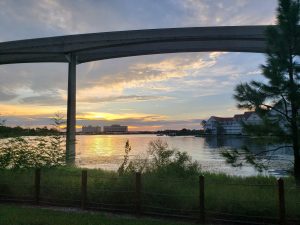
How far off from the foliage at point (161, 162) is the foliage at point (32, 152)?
250 cm

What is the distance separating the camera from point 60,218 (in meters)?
8.34

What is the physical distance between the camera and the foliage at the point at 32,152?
39.8ft

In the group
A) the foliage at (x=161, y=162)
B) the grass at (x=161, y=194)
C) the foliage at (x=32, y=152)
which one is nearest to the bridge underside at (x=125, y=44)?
the foliage at (x=161, y=162)

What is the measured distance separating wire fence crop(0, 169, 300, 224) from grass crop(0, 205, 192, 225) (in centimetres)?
70

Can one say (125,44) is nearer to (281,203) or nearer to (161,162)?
(161,162)

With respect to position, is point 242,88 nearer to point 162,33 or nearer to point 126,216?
point 126,216

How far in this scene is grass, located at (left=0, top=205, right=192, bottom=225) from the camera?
7927mm

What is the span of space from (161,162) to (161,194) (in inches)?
129

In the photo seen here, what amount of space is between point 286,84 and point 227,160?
123 inches

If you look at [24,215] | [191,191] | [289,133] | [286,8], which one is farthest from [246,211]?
[286,8]

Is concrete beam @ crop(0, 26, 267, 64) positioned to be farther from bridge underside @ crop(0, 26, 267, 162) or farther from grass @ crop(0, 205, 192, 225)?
grass @ crop(0, 205, 192, 225)

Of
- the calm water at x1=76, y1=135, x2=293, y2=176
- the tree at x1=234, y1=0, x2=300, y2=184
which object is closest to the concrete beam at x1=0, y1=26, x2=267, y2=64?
the calm water at x1=76, y1=135, x2=293, y2=176

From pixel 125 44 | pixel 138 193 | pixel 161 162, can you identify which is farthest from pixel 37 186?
pixel 125 44

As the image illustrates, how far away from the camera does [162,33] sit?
21453 mm
